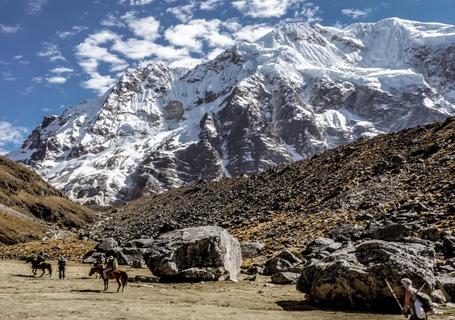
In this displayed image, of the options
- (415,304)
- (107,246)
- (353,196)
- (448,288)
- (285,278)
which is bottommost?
(415,304)

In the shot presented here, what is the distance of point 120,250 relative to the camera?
5334 cm

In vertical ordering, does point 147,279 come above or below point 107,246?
below

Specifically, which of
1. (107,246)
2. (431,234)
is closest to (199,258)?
(431,234)

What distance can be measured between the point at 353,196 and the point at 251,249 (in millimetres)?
18747

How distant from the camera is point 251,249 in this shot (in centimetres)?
5281

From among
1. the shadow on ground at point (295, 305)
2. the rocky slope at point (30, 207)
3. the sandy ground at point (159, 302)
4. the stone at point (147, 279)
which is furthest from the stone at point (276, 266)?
the rocky slope at point (30, 207)

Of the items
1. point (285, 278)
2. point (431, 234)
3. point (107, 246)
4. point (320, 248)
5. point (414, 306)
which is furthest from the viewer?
point (107, 246)

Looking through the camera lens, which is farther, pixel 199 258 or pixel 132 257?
pixel 132 257

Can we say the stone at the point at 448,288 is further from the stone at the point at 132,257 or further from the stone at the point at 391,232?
the stone at the point at 132,257

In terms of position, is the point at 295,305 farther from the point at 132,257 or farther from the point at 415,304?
the point at 132,257

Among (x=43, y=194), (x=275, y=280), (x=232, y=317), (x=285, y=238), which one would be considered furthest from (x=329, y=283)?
(x=43, y=194)

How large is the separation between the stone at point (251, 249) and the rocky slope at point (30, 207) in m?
61.2

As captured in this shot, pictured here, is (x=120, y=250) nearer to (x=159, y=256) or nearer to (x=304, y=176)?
(x=159, y=256)

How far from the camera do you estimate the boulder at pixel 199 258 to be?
36719mm
